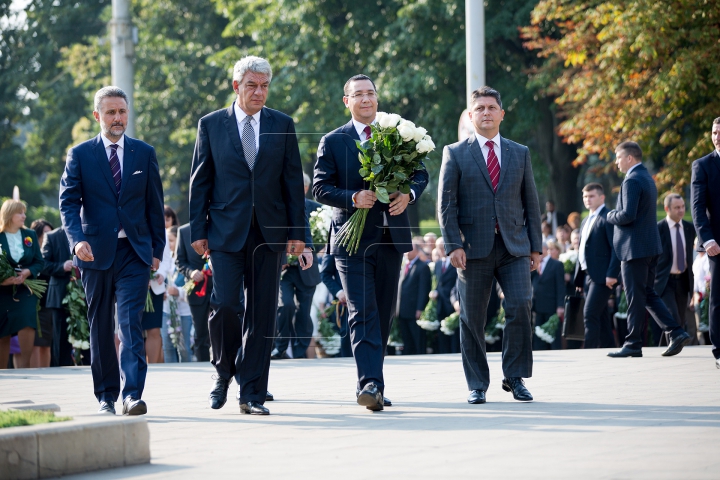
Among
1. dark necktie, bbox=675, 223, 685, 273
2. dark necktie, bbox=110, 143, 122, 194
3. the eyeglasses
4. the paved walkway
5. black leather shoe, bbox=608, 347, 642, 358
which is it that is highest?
the eyeglasses

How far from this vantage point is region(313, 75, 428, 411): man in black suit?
8.58 m

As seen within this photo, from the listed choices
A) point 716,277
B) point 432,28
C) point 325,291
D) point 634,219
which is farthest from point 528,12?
point 716,277

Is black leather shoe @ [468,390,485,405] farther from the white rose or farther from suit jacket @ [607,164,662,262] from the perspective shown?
suit jacket @ [607,164,662,262]

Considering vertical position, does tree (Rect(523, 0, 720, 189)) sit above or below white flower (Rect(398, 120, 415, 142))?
above

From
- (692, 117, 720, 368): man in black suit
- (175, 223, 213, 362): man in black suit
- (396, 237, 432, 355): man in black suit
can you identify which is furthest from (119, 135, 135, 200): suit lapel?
(396, 237, 432, 355): man in black suit

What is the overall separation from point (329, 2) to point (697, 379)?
23.0 metres

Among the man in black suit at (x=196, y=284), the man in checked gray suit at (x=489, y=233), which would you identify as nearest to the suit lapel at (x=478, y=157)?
the man in checked gray suit at (x=489, y=233)

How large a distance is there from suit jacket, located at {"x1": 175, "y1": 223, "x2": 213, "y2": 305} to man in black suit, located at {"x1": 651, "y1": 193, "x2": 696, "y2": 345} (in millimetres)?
5895

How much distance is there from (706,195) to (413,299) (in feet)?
22.8

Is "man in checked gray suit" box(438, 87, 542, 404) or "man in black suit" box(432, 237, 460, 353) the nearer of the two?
"man in checked gray suit" box(438, 87, 542, 404)

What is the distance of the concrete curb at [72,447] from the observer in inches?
231

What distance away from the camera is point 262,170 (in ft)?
27.8

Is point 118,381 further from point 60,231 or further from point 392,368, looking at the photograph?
point 60,231

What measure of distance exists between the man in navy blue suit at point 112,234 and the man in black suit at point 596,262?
24.0 feet
